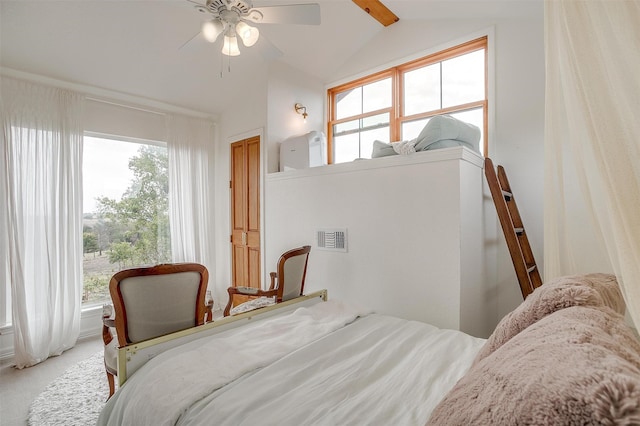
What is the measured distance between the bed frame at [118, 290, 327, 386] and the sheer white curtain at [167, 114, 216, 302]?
2.38m

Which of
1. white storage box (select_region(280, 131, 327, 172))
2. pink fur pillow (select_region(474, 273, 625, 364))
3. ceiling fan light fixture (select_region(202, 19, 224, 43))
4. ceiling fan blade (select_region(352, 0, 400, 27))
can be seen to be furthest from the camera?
white storage box (select_region(280, 131, 327, 172))

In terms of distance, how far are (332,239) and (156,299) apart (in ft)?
5.06

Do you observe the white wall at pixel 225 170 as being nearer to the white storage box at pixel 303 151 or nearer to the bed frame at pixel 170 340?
the white storage box at pixel 303 151

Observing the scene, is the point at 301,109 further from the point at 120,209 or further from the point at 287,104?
the point at 120,209

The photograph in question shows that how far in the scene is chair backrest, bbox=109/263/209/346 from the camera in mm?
1551

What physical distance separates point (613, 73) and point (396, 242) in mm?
1810

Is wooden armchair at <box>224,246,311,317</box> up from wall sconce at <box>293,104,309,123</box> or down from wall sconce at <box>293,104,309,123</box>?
down

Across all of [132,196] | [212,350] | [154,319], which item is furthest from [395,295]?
[132,196]

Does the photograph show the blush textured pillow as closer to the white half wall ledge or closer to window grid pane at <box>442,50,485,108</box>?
the white half wall ledge

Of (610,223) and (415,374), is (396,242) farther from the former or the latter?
(610,223)

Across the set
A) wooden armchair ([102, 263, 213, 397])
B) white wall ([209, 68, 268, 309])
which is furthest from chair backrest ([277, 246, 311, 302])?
white wall ([209, 68, 268, 309])

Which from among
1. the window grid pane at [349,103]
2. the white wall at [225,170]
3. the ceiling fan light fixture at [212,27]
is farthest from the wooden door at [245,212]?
→ the ceiling fan light fixture at [212,27]

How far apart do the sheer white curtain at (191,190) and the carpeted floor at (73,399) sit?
1480mm

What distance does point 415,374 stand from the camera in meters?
1.14
